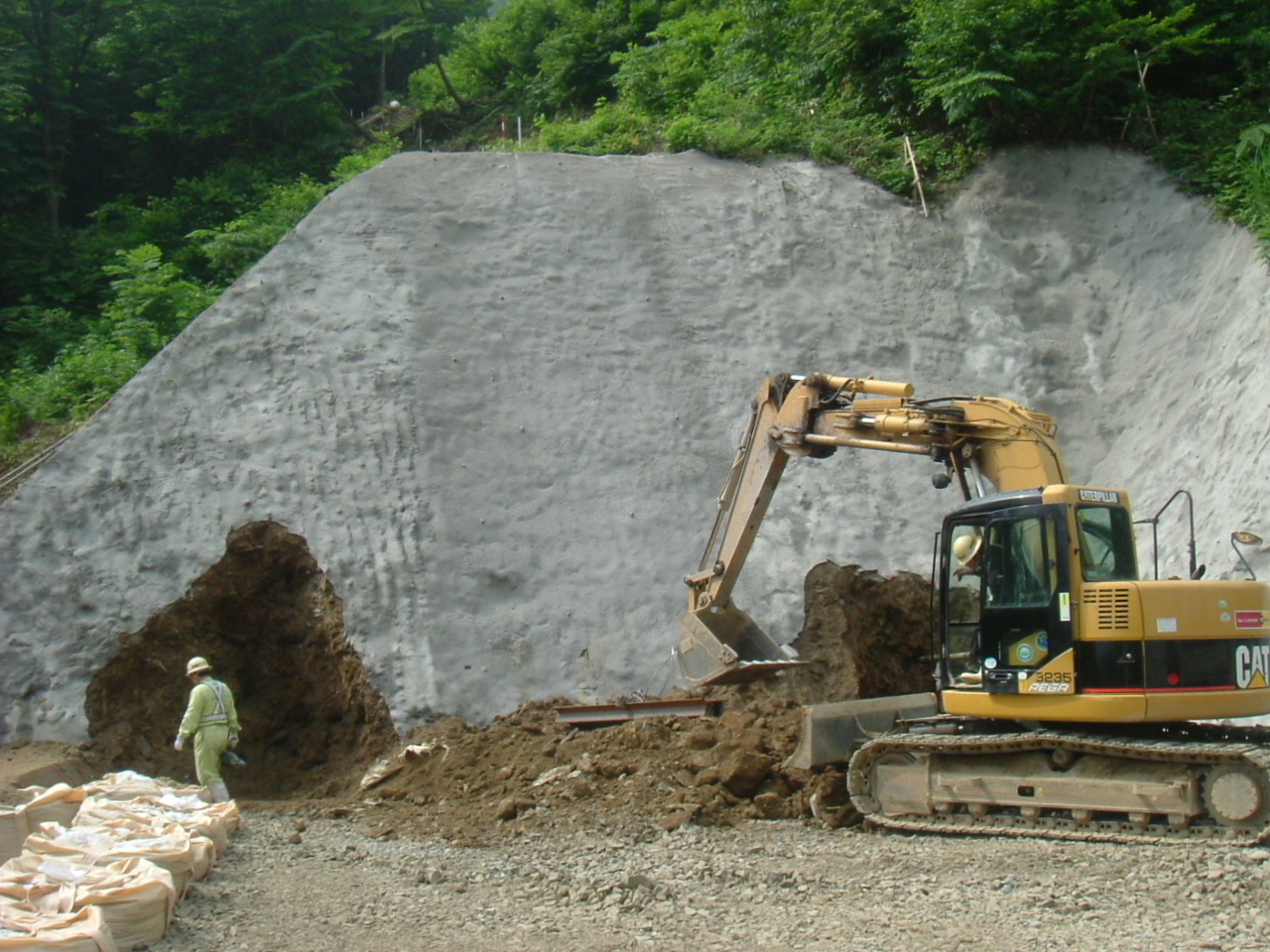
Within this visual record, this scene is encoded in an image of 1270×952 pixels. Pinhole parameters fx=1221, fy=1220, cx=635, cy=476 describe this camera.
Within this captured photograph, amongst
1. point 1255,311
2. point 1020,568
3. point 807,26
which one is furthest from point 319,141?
point 1020,568

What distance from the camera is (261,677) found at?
12.8m

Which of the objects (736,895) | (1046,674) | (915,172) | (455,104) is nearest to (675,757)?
(736,895)

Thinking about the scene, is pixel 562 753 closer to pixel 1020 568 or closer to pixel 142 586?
pixel 1020 568

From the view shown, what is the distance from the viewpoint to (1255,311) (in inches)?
524

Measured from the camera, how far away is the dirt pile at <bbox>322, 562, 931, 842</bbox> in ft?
28.1

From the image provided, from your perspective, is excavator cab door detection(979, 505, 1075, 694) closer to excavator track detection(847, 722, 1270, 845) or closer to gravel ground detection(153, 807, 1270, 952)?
excavator track detection(847, 722, 1270, 845)

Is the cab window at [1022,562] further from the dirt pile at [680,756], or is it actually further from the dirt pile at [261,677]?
the dirt pile at [261,677]

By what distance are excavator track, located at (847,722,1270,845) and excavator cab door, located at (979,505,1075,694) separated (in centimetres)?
46

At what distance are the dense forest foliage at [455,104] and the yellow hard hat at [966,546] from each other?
7.62m

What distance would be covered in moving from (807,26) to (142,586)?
12348 mm

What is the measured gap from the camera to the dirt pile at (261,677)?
11.6 m

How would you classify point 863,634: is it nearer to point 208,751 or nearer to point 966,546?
point 966,546

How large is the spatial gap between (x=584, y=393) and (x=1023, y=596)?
7036mm

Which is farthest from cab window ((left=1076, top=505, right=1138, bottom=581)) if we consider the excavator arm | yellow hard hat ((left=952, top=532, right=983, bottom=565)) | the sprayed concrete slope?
the sprayed concrete slope
